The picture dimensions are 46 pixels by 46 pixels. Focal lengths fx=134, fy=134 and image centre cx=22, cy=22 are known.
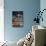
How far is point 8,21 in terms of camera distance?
5.46 metres

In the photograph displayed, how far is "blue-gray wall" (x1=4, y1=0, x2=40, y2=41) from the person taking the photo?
545 centimetres

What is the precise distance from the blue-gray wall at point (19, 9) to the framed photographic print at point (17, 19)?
12cm

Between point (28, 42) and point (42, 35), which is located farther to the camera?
point (28, 42)

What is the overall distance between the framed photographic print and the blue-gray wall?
0.12 m

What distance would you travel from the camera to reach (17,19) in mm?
5543

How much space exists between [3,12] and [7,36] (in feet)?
3.25

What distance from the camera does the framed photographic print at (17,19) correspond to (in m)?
5.52

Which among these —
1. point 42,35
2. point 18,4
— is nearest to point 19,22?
point 18,4

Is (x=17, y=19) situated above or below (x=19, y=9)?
below

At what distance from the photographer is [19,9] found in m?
5.50

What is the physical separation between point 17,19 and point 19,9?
0.42 m

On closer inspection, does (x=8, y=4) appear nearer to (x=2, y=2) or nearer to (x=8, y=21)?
(x=2, y=2)

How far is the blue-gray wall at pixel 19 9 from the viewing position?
17.9 ft

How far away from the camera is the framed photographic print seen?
5516 millimetres
